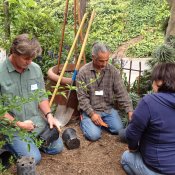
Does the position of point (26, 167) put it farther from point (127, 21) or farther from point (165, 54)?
point (127, 21)

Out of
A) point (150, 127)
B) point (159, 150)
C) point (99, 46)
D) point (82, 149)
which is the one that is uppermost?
point (99, 46)

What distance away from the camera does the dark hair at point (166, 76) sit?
2841mm

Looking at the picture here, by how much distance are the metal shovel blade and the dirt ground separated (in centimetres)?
45

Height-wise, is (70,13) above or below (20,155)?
above

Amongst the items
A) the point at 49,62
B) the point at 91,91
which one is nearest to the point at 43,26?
the point at 49,62

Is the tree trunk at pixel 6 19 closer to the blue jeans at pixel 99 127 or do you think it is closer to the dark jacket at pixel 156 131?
the blue jeans at pixel 99 127

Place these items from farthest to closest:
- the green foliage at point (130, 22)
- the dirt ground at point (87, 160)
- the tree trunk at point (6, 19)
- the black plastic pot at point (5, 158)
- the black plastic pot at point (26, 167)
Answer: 1. the green foliage at point (130, 22)
2. the tree trunk at point (6, 19)
3. the dirt ground at point (87, 160)
4. the black plastic pot at point (5, 158)
5. the black plastic pot at point (26, 167)

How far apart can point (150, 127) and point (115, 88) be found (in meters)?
1.54

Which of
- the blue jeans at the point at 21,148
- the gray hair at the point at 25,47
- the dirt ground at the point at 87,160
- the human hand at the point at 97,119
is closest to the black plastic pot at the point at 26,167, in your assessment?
the blue jeans at the point at 21,148

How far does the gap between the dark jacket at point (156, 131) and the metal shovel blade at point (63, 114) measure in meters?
1.62

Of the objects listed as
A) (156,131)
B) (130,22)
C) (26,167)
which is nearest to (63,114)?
(26,167)

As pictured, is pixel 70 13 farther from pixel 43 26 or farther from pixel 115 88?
pixel 115 88

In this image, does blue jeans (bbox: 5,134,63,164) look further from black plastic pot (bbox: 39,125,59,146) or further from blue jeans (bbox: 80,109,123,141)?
blue jeans (bbox: 80,109,123,141)

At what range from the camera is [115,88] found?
4.41 metres
